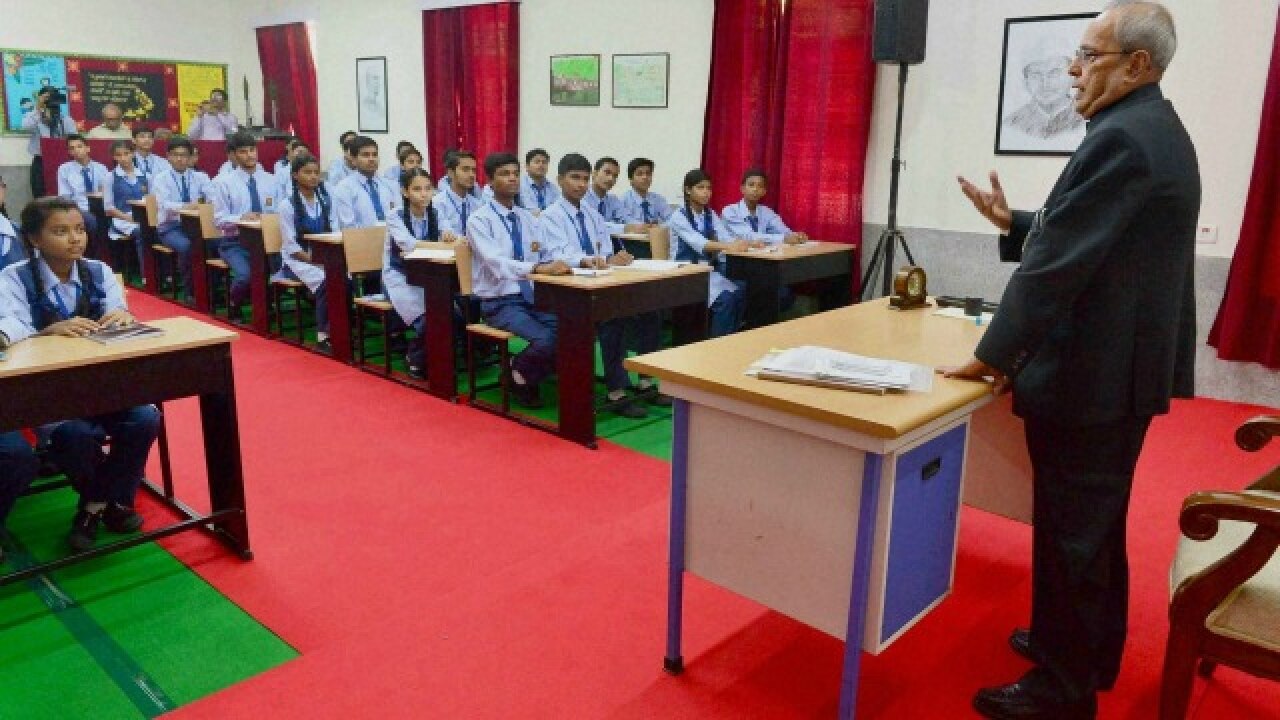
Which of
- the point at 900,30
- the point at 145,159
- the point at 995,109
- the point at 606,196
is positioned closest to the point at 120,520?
the point at 606,196

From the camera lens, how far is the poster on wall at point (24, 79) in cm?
952

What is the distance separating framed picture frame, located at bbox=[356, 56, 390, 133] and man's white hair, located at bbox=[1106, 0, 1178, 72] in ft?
28.8

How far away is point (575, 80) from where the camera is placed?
7.64m

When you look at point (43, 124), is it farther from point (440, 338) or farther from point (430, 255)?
point (440, 338)

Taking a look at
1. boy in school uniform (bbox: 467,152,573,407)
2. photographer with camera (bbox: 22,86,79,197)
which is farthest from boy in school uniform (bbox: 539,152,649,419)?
photographer with camera (bbox: 22,86,79,197)

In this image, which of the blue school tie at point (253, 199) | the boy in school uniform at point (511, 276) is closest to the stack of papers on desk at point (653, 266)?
Answer: the boy in school uniform at point (511, 276)

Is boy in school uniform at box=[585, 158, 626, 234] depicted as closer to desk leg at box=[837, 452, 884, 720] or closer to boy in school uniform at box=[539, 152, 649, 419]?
boy in school uniform at box=[539, 152, 649, 419]

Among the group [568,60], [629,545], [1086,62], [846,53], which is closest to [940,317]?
[1086,62]

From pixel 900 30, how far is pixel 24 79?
9.52 metres

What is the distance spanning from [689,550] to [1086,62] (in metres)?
1.41

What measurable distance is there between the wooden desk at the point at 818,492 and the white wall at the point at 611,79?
493cm

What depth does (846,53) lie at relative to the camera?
584cm

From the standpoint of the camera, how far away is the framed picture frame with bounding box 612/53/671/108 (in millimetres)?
6980

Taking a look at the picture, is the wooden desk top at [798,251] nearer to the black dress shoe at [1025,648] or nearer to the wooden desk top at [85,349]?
the black dress shoe at [1025,648]
